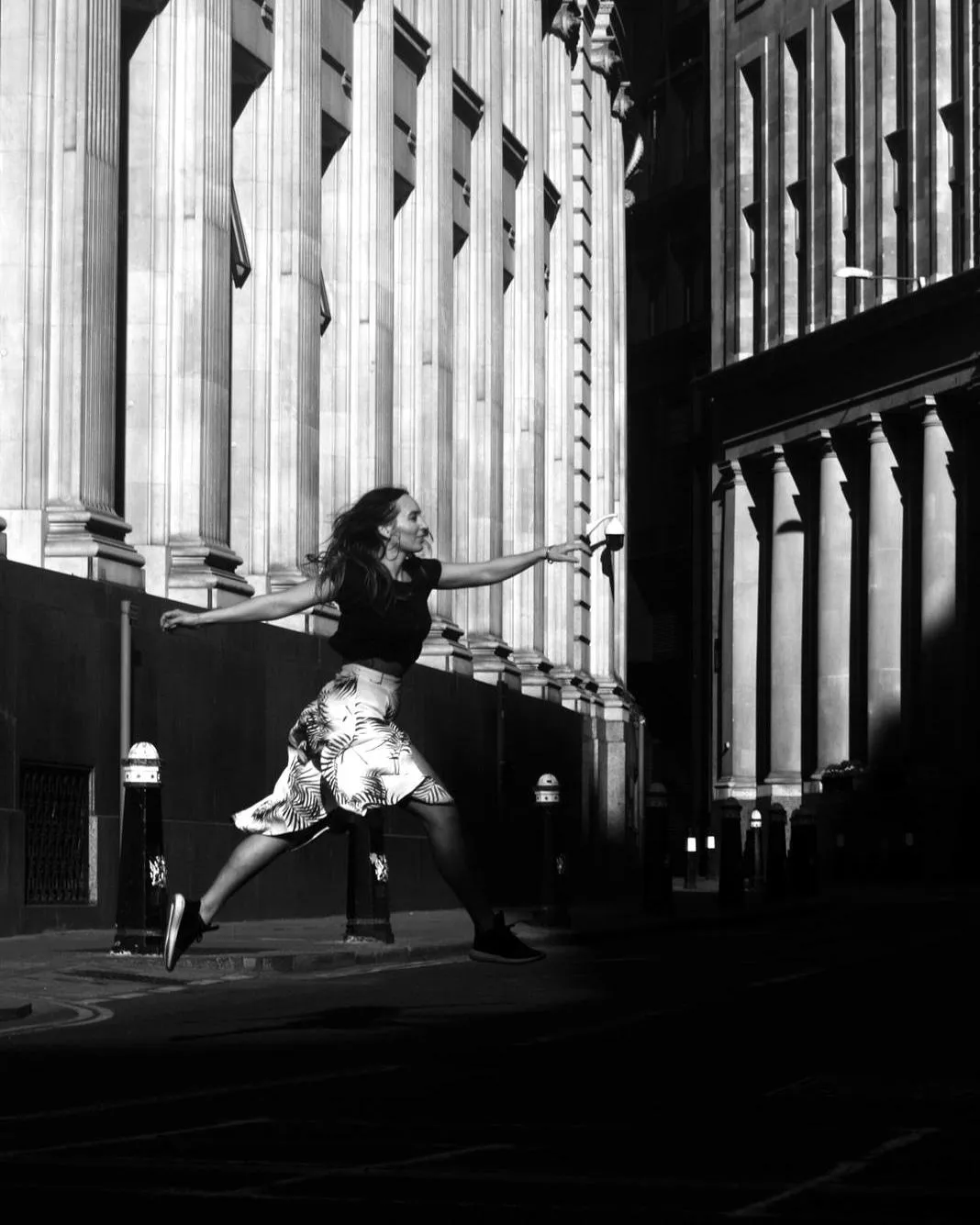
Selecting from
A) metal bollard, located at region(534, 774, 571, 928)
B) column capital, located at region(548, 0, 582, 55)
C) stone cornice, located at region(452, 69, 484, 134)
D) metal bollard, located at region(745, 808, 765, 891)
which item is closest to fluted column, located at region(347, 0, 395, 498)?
stone cornice, located at region(452, 69, 484, 134)

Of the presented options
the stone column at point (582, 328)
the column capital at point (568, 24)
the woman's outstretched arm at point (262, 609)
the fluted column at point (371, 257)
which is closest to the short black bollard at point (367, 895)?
the woman's outstretched arm at point (262, 609)

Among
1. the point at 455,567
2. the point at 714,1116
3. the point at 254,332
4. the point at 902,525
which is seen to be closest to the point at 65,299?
the point at 254,332

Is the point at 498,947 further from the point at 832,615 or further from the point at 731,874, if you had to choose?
the point at 832,615

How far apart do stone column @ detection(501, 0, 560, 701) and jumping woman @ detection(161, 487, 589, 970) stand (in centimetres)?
2805

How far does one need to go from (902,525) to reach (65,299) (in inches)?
1973

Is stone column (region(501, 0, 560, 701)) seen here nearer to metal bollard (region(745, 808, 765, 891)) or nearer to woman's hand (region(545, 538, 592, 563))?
metal bollard (region(745, 808, 765, 891))

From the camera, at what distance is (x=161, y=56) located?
2431 cm

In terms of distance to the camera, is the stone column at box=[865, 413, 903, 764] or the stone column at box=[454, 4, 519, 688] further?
the stone column at box=[865, 413, 903, 764]

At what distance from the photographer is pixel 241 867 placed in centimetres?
982

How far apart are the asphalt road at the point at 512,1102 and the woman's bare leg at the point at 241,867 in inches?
21.0

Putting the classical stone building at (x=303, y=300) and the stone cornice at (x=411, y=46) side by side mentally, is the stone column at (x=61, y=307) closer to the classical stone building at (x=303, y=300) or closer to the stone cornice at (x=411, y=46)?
the classical stone building at (x=303, y=300)

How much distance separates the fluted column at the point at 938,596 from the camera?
218ft

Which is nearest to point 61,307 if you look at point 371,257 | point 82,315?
point 82,315

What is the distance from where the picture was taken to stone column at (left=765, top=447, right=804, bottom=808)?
242 feet
